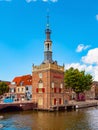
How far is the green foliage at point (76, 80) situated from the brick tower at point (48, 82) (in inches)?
683

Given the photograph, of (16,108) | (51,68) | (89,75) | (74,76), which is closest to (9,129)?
(16,108)

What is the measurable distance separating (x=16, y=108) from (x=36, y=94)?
26.9 ft

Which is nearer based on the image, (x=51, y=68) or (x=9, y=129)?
(x=9, y=129)

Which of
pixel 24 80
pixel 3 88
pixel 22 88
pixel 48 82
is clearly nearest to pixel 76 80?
pixel 24 80

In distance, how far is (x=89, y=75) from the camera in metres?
97.0

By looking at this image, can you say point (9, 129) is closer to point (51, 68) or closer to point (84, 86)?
point (51, 68)

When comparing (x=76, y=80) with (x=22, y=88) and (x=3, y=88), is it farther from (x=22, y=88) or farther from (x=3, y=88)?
(x=3, y=88)

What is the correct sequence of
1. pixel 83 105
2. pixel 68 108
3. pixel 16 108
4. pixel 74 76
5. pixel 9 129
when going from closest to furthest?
pixel 9 129 → pixel 16 108 → pixel 68 108 → pixel 83 105 → pixel 74 76

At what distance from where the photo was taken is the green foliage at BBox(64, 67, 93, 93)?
9169 centimetres

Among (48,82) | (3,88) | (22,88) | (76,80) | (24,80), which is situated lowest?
(3,88)

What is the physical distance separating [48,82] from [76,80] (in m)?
24.8

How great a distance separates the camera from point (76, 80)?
92.1 metres

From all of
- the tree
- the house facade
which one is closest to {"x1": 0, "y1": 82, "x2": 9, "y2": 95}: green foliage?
the house facade

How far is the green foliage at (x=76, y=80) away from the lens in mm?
91688
